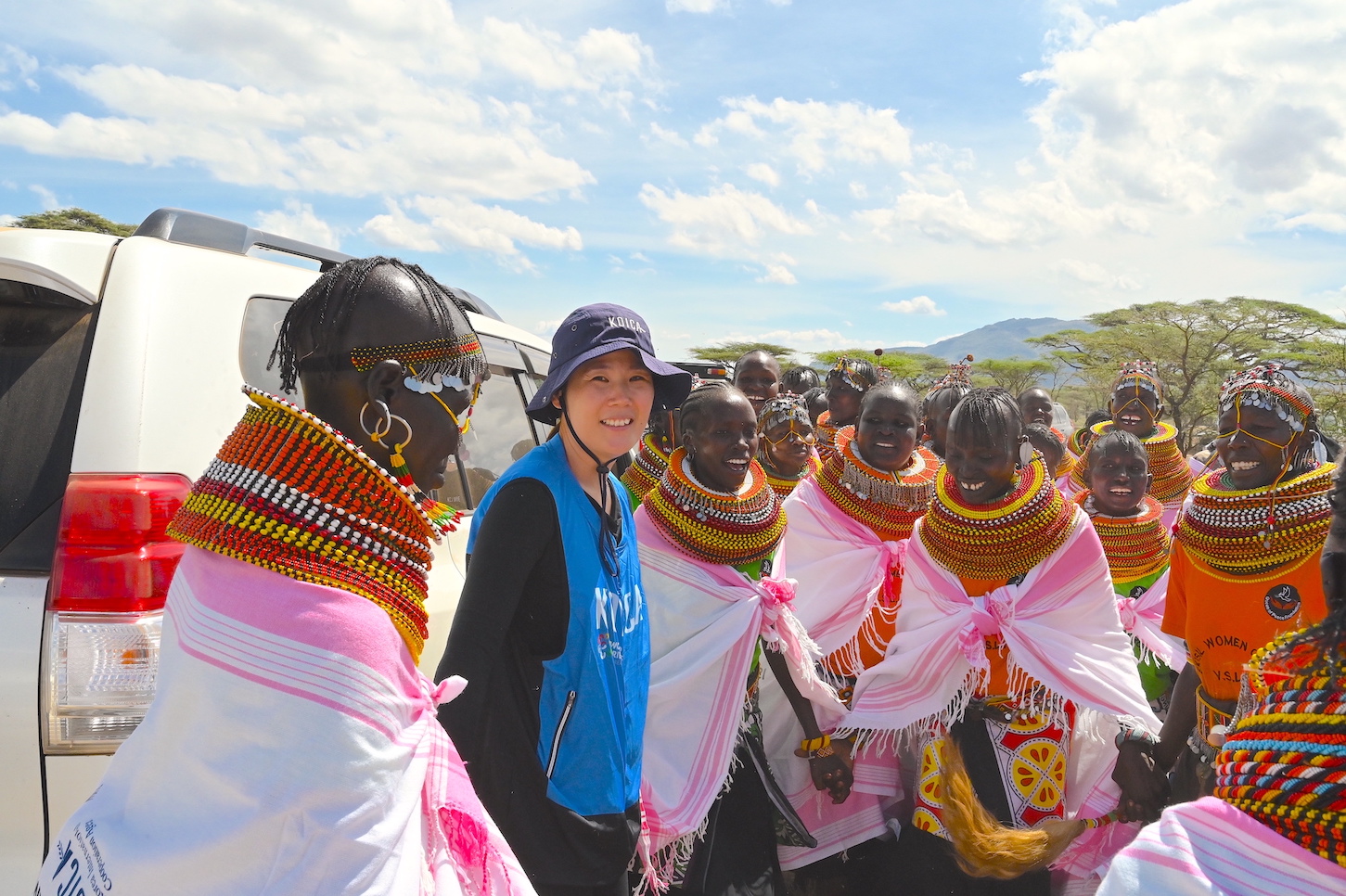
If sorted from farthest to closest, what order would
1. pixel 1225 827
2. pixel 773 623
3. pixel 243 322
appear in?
pixel 773 623 → pixel 243 322 → pixel 1225 827

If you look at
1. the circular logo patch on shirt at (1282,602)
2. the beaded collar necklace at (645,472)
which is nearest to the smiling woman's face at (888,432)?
the beaded collar necklace at (645,472)

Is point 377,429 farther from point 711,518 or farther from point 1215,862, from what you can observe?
point 711,518

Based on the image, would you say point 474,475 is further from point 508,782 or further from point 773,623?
point 508,782

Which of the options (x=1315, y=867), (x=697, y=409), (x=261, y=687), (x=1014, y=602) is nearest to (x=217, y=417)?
(x=261, y=687)

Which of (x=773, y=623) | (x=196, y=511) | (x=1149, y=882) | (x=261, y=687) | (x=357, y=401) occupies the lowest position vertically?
(x=773, y=623)

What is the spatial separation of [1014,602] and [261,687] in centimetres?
318

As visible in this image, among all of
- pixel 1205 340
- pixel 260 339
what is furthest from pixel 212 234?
pixel 1205 340

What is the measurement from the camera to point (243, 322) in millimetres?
2932

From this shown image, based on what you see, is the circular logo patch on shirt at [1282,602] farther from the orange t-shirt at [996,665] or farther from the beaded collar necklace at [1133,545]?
the beaded collar necklace at [1133,545]

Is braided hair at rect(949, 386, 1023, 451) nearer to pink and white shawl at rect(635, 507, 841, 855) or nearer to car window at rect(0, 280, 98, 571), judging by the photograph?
pink and white shawl at rect(635, 507, 841, 855)

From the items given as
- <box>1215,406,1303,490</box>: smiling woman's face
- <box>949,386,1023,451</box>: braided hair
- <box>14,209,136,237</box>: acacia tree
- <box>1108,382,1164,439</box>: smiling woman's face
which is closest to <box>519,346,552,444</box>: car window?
<box>949,386,1023,451</box>: braided hair

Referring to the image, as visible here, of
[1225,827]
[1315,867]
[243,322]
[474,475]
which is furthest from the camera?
[474,475]

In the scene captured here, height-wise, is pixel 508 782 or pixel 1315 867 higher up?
pixel 1315 867

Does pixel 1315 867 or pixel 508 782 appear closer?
pixel 1315 867
